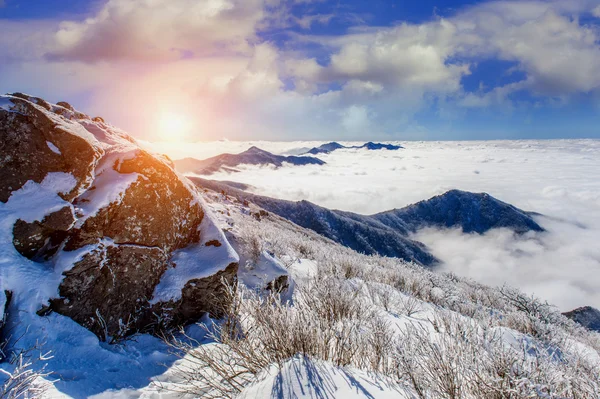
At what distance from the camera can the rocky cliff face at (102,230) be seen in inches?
143

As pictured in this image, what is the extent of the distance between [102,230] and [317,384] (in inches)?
138

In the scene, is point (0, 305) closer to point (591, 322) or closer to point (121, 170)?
point (121, 170)

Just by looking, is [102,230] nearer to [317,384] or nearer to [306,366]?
[306,366]

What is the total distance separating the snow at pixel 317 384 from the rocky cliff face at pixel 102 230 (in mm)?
1910

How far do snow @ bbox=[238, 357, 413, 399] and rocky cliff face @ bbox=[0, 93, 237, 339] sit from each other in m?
1.91

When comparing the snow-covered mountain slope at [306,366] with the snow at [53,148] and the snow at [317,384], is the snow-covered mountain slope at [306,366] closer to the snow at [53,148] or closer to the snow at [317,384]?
the snow at [317,384]

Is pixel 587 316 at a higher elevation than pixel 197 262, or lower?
lower

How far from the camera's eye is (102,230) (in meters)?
4.04

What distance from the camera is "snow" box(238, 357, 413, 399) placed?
2.31 metres

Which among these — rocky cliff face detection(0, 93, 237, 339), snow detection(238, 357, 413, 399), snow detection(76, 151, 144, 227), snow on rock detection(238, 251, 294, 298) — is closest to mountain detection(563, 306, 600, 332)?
snow on rock detection(238, 251, 294, 298)

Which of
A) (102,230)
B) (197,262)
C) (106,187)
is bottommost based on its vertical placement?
(197,262)

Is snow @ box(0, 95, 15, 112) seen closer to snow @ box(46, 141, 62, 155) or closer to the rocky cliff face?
the rocky cliff face

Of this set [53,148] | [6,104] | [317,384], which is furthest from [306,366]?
[6,104]

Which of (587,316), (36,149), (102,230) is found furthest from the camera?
(587,316)
